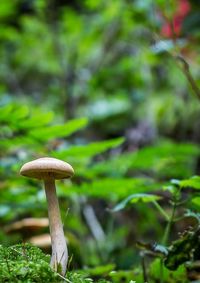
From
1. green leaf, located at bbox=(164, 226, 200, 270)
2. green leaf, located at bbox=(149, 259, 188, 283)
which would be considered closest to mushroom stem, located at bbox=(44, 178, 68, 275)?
green leaf, located at bbox=(164, 226, 200, 270)

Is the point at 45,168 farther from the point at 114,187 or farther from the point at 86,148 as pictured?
the point at 114,187

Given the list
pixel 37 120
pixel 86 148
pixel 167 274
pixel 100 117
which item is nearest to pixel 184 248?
pixel 167 274

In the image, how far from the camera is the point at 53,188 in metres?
1.35

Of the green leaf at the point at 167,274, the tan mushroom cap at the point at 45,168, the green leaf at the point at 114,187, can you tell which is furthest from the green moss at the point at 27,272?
the green leaf at the point at 114,187

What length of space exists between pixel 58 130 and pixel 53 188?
108 cm

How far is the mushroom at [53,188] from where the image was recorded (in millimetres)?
1242

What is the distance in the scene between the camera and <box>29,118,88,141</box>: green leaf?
238 centimetres

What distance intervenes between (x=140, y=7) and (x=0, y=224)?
2693mm

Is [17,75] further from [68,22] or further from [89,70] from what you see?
[68,22]

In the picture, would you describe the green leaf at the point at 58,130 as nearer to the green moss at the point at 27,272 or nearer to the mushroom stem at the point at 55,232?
the mushroom stem at the point at 55,232

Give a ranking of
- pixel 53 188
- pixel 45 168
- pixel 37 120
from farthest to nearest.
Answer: pixel 37 120
pixel 53 188
pixel 45 168

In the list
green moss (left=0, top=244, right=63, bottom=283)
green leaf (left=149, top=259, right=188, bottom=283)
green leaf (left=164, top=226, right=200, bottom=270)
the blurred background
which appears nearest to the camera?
green moss (left=0, top=244, right=63, bottom=283)

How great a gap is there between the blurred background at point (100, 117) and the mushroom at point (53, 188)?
963 millimetres

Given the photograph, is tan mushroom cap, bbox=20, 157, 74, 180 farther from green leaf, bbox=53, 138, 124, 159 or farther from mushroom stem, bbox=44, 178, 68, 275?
green leaf, bbox=53, 138, 124, 159
